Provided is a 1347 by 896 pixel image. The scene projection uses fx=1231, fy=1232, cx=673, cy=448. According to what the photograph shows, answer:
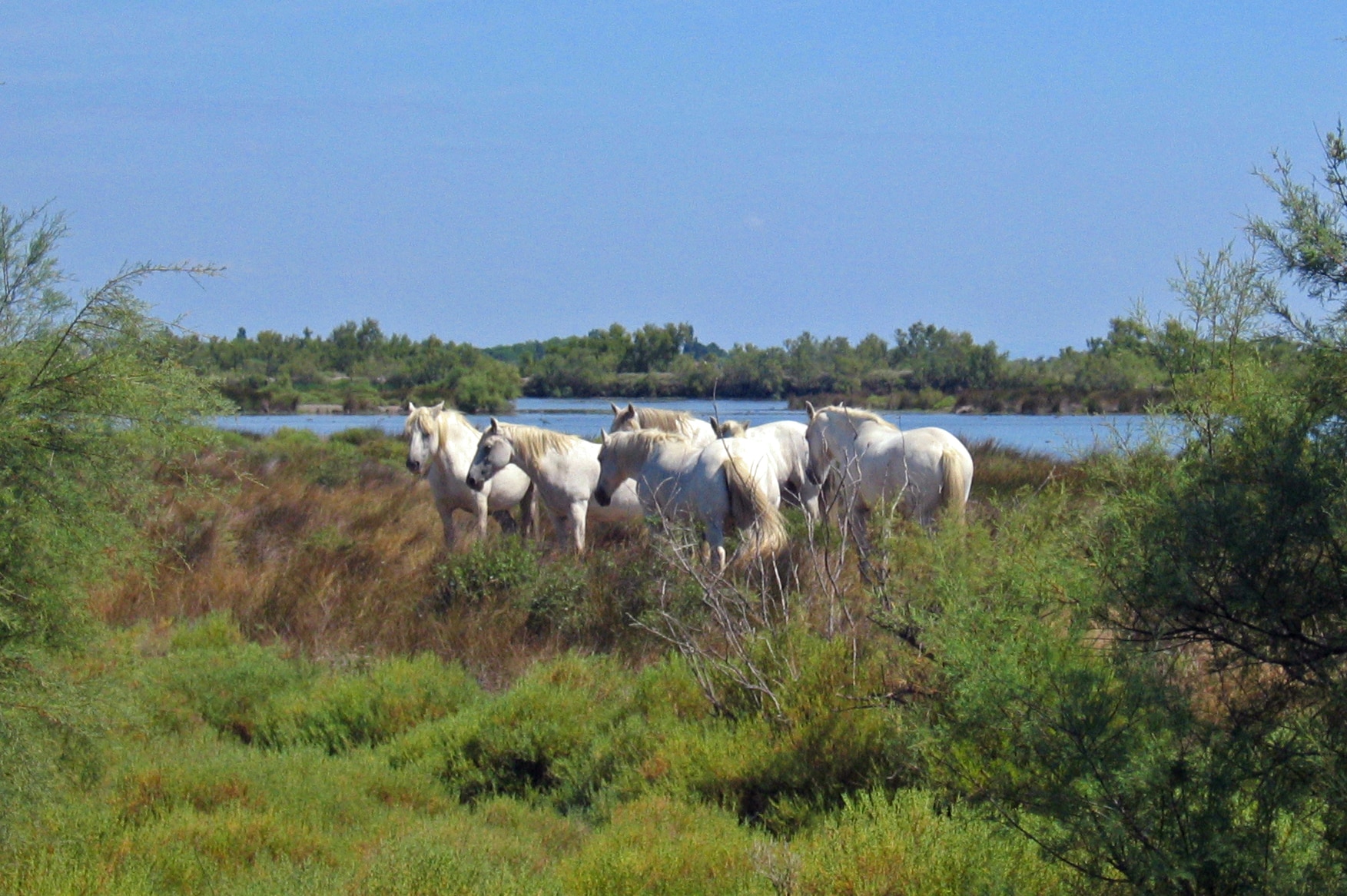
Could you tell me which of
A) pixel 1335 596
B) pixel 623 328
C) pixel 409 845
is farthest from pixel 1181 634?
pixel 623 328

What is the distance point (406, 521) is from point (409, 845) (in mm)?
10881

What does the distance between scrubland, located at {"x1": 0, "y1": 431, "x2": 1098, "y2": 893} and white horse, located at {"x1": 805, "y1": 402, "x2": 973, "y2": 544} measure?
1.10m

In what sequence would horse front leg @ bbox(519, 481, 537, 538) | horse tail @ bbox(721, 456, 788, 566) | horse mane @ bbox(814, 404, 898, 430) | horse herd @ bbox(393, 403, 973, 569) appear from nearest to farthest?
horse tail @ bbox(721, 456, 788, 566), horse herd @ bbox(393, 403, 973, 569), horse mane @ bbox(814, 404, 898, 430), horse front leg @ bbox(519, 481, 537, 538)

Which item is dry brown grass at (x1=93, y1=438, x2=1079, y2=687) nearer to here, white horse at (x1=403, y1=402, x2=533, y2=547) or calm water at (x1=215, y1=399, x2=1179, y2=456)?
white horse at (x1=403, y1=402, x2=533, y2=547)

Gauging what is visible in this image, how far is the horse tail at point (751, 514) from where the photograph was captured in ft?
33.7

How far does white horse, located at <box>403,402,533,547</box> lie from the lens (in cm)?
1370

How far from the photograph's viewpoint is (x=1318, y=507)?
9.45 ft

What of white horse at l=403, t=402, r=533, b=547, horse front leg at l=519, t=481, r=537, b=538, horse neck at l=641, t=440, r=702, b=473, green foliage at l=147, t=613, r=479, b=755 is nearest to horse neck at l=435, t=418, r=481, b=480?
white horse at l=403, t=402, r=533, b=547

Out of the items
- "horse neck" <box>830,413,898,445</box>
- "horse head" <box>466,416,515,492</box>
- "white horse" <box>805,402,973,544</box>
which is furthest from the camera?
"horse head" <box>466,416,515,492</box>

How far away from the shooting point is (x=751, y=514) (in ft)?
36.7

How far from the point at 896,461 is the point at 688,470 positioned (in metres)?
1.96

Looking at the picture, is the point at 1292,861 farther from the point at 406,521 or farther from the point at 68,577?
the point at 406,521

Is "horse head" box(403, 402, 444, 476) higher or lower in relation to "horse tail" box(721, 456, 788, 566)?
higher

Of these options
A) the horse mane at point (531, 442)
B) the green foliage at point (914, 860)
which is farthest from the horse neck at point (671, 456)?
the green foliage at point (914, 860)
